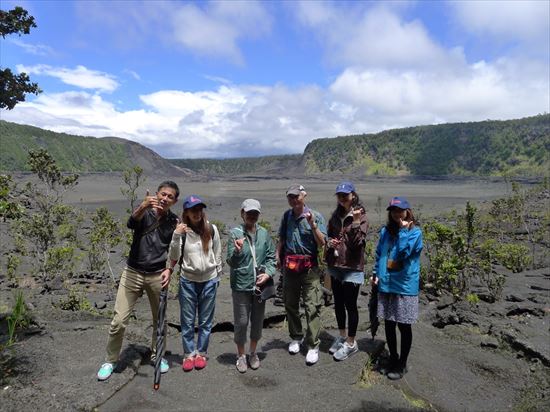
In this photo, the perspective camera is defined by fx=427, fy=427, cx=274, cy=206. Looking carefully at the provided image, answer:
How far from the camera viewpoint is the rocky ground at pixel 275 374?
435cm

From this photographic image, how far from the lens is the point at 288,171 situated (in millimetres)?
175125

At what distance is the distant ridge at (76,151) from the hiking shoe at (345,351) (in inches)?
4496

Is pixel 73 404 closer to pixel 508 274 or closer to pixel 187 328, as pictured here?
pixel 187 328

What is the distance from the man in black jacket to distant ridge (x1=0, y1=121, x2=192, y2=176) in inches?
4475

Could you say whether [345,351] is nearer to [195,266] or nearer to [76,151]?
[195,266]

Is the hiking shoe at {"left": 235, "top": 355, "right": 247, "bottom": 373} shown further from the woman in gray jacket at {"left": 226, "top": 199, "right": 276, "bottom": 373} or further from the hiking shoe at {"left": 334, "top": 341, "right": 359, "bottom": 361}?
the hiking shoe at {"left": 334, "top": 341, "right": 359, "bottom": 361}

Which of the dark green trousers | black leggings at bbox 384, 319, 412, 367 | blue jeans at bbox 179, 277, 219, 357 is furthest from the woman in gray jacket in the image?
black leggings at bbox 384, 319, 412, 367

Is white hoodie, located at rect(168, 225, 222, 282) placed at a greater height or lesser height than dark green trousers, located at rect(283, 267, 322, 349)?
greater

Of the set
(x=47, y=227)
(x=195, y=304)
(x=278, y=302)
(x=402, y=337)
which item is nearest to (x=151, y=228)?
(x=195, y=304)

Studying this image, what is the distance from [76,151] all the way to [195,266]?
495ft

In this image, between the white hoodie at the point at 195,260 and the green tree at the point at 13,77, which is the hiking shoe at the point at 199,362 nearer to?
the white hoodie at the point at 195,260

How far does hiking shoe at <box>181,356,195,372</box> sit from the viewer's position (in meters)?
4.93

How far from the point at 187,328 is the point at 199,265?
78 centimetres

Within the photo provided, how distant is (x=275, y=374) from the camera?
4957mm
